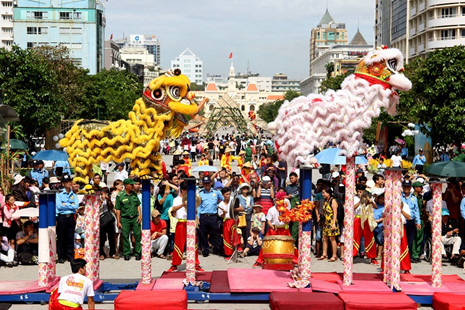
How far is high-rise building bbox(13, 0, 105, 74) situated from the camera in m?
61.3

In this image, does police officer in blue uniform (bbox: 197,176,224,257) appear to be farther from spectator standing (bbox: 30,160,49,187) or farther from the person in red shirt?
spectator standing (bbox: 30,160,49,187)

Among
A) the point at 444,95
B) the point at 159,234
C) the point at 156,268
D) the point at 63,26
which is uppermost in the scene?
the point at 63,26

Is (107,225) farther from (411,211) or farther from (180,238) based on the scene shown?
(411,211)

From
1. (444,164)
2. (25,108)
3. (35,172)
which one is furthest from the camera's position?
(25,108)

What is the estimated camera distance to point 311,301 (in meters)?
9.29

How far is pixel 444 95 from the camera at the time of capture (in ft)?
85.8

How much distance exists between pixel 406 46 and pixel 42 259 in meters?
54.0

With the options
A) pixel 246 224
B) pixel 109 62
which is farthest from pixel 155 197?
pixel 109 62

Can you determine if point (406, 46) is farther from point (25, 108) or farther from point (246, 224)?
point (246, 224)

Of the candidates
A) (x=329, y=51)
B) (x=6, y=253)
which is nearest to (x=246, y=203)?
(x=6, y=253)

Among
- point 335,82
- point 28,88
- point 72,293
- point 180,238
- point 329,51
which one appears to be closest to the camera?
point 72,293

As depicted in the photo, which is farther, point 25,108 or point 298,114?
point 25,108

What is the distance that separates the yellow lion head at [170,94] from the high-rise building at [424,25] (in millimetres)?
45338

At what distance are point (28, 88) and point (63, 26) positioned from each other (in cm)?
3280
